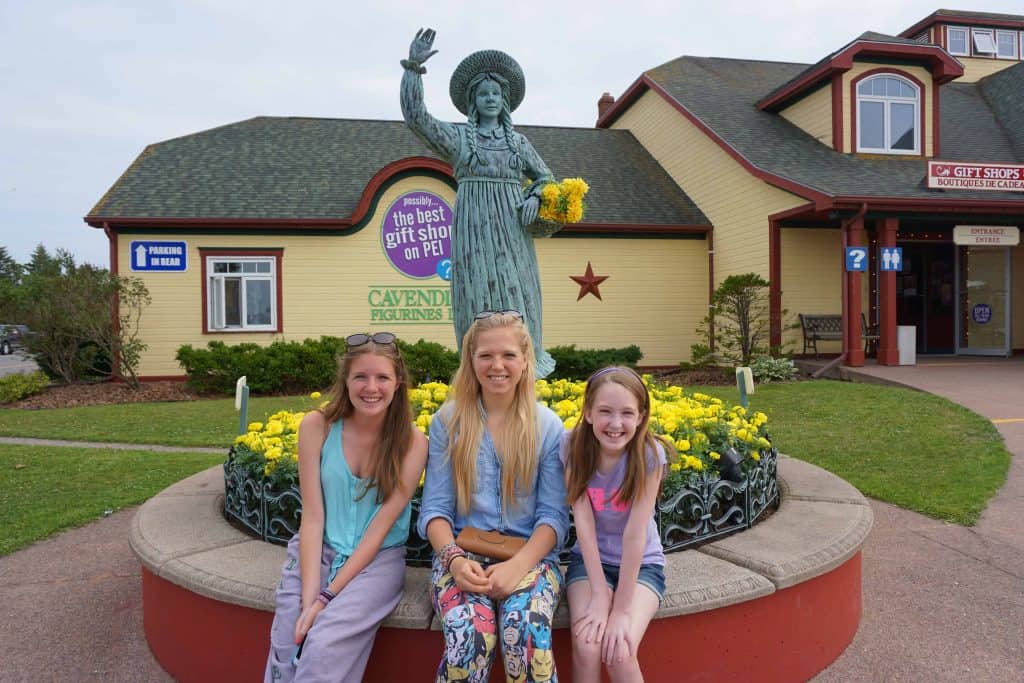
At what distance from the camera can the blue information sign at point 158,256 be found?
13.5m

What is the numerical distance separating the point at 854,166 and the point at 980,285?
441cm

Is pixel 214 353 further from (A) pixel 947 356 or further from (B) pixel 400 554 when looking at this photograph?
(A) pixel 947 356

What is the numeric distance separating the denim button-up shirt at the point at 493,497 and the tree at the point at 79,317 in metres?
12.2

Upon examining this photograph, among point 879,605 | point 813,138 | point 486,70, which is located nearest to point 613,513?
point 879,605

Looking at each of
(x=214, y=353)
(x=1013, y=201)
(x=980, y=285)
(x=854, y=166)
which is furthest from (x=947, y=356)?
(x=214, y=353)

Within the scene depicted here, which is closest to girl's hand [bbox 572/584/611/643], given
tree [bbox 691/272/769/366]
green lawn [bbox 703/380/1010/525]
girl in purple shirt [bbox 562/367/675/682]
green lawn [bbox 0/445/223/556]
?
girl in purple shirt [bbox 562/367/675/682]

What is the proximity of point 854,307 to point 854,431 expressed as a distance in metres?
5.17

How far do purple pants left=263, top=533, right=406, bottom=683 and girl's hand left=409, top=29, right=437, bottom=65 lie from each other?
7.88 feet

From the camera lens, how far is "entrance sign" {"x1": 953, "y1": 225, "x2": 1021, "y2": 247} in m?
12.7

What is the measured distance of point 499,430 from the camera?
8.63 feet

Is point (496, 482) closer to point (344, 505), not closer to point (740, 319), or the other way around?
point (344, 505)

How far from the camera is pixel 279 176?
1512cm

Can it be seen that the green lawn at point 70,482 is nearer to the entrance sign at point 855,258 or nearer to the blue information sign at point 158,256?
the blue information sign at point 158,256

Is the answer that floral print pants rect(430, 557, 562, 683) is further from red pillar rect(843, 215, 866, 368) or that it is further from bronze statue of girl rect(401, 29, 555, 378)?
red pillar rect(843, 215, 866, 368)
